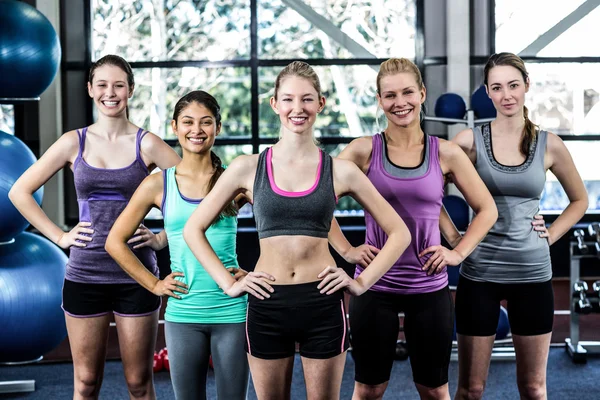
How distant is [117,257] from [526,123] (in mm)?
1398

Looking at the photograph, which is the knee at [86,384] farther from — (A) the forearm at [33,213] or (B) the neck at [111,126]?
(B) the neck at [111,126]

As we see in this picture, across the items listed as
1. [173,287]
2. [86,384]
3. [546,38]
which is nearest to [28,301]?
[86,384]

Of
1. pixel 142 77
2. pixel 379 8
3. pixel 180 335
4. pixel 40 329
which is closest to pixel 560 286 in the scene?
pixel 379 8

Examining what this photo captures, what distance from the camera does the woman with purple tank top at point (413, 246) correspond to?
7.27 feet

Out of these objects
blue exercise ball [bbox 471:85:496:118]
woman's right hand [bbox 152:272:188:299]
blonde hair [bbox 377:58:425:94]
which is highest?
blue exercise ball [bbox 471:85:496:118]

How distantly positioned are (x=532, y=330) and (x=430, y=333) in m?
0.40

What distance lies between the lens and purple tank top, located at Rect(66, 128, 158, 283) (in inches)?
94.0

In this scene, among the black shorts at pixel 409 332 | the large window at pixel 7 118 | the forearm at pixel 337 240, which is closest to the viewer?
the black shorts at pixel 409 332

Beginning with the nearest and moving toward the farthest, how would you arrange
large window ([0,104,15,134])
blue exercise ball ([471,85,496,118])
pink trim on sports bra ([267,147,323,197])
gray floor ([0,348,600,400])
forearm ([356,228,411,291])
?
1. pink trim on sports bra ([267,147,323,197])
2. forearm ([356,228,411,291])
3. gray floor ([0,348,600,400])
4. blue exercise ball ([471,85,496,118])
5. large window ([0,104,15,134])

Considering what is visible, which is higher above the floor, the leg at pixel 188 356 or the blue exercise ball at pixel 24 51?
the blue exercise ball at pixel 24 51

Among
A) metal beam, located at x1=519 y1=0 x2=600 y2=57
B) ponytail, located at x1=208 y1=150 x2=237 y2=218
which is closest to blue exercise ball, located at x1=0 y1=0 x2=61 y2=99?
ponytail, located at x1=208 y1=150 x2=237 y2=218

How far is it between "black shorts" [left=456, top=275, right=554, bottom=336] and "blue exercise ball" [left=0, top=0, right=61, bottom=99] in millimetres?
2290

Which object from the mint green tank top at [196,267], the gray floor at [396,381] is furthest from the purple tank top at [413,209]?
the gray floor at [396,381]

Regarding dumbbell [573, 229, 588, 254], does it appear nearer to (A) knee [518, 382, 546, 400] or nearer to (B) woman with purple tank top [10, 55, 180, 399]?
(A) knee [518, 382, 546, 400]
